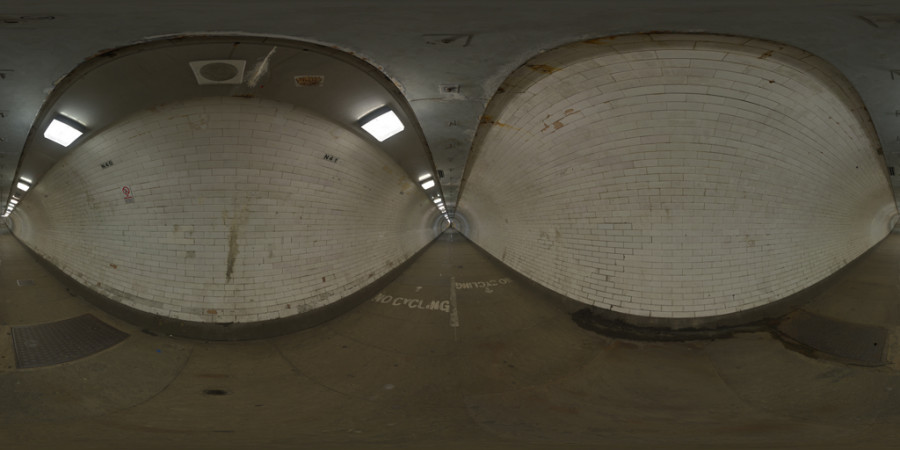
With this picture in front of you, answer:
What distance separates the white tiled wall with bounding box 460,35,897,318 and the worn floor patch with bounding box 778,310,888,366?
49 centimetres

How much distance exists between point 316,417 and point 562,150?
15.3 ft

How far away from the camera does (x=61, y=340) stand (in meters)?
4.05

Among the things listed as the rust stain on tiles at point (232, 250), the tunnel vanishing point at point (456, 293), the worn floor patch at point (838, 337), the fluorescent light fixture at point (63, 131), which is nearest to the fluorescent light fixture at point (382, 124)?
the tunnel vanishing point at point (456, 293)

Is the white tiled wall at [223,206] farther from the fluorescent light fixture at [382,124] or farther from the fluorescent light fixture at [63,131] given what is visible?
the fluorescent light fixture at [382,124]

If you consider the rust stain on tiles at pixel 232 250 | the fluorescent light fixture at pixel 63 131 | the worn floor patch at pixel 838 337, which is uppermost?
the fluorescent light fixture at pixel 63 131

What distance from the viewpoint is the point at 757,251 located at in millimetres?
4543

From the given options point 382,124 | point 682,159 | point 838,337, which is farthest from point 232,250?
point 838,337

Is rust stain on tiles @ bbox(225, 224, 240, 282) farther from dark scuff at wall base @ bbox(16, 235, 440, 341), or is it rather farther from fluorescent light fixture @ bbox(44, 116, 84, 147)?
A: fluorescent light fixture @ bbox(44, 116, 84, 147)

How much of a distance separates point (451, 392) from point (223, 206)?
4116 millimetres

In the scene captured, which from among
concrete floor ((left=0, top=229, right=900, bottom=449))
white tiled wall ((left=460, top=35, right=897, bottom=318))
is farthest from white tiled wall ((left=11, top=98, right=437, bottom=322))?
white tiled wall ((left=460, top=35, right=897, bottom=318))

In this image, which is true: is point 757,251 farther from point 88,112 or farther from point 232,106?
point 88,112

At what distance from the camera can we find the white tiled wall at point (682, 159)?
319cm

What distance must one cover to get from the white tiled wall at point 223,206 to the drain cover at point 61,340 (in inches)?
19.9

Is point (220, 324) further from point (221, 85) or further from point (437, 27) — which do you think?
point (437, 27)
